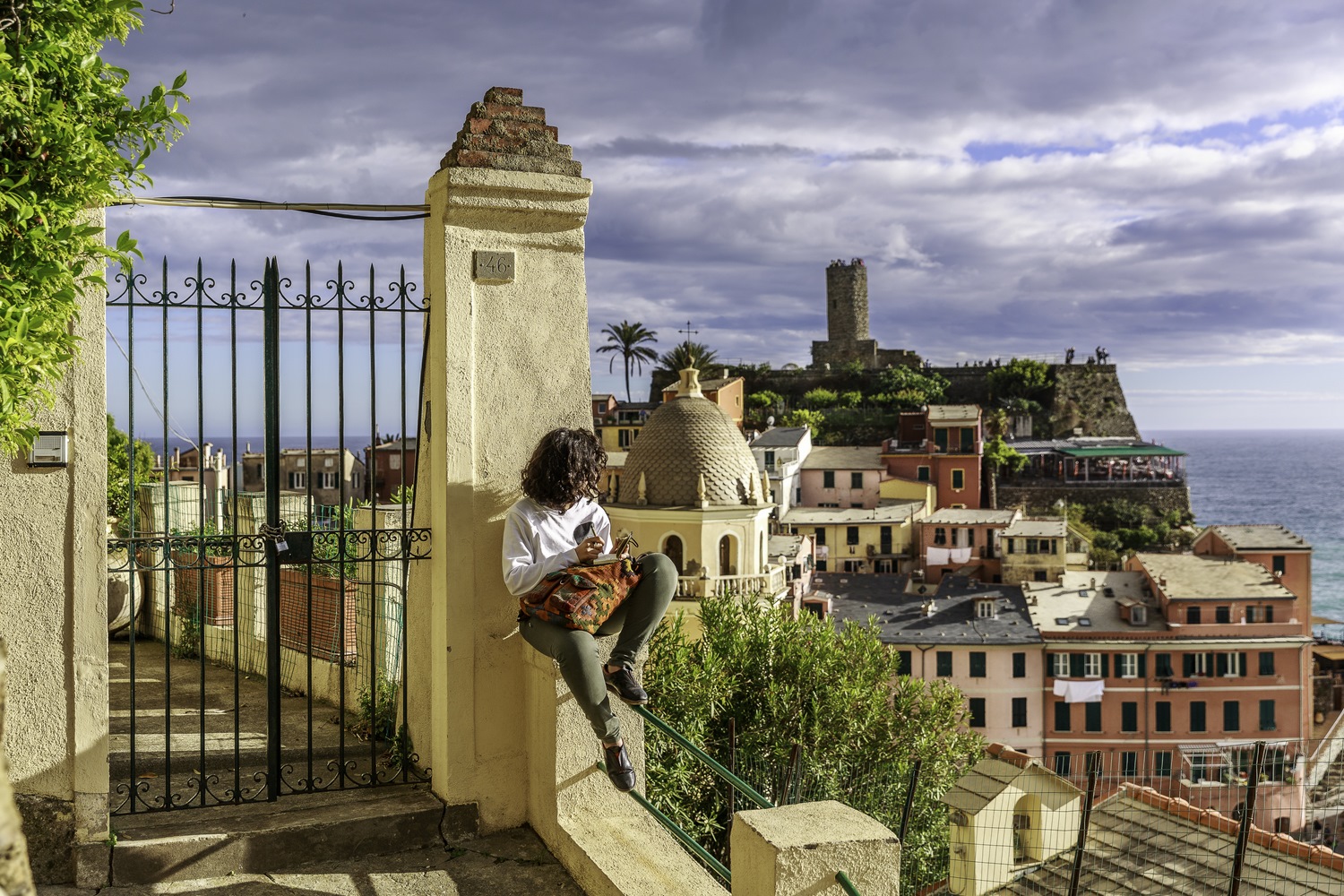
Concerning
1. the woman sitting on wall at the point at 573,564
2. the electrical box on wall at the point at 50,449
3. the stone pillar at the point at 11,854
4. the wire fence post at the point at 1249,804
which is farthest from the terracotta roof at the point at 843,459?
the stone pillar at the point at 11,854

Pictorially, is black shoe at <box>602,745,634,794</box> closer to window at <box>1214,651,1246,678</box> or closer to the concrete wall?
the concrete wall

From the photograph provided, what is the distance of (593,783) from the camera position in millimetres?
5211

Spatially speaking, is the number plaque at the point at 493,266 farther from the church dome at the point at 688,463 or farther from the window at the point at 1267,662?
the window at the point at 1267,662

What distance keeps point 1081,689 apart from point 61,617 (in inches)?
1396

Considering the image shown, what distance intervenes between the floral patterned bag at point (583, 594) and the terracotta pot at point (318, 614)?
138 inches

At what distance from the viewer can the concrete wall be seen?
15.2ft

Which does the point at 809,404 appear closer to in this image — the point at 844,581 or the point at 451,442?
the point at 844,581

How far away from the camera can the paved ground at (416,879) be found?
4777 mm

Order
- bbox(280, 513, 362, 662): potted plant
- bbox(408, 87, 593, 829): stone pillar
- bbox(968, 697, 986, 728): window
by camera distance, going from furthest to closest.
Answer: bbox(968, 697, 986, 728): window → bbox(280, 513, 362, 662): potted plant → bbox(408, 87, 593, 829): stone pillar

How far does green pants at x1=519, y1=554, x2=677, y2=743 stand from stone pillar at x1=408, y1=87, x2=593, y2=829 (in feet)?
1.79

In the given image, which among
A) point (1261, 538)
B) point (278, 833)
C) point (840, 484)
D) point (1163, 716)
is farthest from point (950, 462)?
point (278, 833)

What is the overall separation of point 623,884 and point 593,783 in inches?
31.7

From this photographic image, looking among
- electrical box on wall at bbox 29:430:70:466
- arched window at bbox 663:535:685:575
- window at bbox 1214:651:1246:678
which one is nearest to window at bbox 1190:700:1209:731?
window at bbox 1214:651:1246:678

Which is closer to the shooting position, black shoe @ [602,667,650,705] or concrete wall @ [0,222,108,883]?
concrete wall @ [0,222,108,883]
